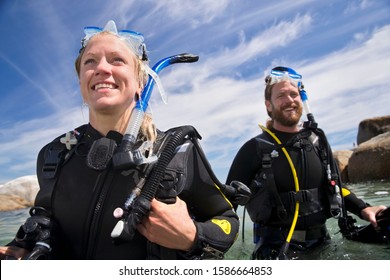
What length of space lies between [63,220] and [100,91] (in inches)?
28.4

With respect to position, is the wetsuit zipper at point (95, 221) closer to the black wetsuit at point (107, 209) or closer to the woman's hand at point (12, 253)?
the black wetsuit at point (107, 209)

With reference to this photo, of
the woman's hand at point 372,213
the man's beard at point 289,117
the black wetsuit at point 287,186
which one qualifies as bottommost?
the woman's hand at point 372,213

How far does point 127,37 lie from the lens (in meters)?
1.96

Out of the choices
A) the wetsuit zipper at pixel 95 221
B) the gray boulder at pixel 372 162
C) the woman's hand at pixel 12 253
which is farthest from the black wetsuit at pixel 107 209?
the gray boulder at pixel 372 162

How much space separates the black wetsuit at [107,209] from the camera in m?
1.65

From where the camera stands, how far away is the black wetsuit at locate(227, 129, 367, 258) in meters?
3.33

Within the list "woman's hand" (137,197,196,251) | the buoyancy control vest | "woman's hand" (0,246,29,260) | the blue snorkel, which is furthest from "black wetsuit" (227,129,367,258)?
"woman's hand" (0,246,29,260)

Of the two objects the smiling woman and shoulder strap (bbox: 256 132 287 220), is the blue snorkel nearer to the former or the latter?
the smiling woman

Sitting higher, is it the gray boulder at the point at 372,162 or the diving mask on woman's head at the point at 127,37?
the diving mask on woman's head at the point at 127,37

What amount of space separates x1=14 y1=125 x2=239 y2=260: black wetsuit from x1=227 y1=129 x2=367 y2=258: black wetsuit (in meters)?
1.62

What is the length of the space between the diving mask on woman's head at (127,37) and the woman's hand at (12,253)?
48.6 inches

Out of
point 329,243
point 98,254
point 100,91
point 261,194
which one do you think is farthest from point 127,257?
point 329,243

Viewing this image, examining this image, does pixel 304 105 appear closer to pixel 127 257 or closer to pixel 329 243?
pixel 329 243
